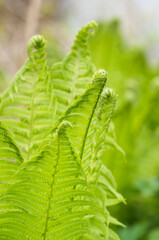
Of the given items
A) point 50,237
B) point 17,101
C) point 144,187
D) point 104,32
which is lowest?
point 50,237

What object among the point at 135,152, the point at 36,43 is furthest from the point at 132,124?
the point at 36,43

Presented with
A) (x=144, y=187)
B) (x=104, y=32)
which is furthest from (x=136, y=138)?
(x=104, y=32)

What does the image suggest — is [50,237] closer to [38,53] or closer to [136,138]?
[38,53]

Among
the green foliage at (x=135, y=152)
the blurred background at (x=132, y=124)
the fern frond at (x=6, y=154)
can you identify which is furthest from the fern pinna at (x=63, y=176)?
the green foliage at (x=135, y=152)

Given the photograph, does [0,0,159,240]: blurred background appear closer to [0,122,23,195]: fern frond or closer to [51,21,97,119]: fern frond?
[51,21,97,119]: fern frond

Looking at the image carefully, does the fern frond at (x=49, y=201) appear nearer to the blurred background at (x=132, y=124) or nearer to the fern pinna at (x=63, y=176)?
the fern pinna at (x=63, y=176)

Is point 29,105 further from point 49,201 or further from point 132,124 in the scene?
point 132,124
